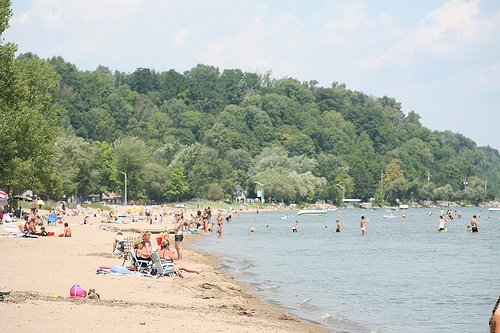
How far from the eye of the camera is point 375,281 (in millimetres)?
25953

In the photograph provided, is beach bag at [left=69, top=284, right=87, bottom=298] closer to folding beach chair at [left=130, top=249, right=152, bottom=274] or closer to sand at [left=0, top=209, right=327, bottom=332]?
sand at [left=0, top=209, right=327, bottom=332]

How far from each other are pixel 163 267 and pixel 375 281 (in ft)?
26.7

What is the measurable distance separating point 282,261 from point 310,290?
10.8 metres

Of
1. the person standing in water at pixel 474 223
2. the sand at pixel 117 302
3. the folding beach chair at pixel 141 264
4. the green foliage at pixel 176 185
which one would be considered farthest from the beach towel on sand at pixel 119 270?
the green foliage at pixel 176 185

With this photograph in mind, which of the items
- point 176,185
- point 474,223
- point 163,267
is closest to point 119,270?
point 163,267

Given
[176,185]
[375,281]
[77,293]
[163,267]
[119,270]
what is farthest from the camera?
[176,185]

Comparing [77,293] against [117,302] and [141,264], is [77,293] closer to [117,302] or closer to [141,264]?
[117,302]

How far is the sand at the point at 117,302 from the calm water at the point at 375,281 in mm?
1493

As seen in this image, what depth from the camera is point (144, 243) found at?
20.9 meters

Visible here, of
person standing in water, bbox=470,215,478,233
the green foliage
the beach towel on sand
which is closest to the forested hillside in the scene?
the green foliage

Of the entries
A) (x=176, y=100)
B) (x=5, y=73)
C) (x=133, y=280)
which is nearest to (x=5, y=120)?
(x=5, y=73)

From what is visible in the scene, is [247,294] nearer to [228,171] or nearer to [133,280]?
[133,280]

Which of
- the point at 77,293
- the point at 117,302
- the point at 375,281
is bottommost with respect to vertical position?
the point at 375,281

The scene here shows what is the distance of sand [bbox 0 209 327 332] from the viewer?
1162cm
